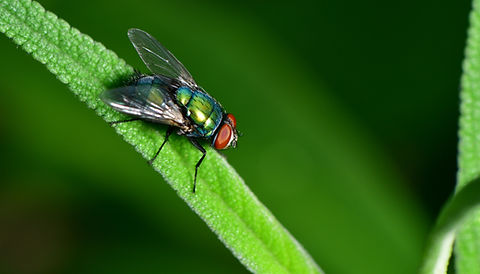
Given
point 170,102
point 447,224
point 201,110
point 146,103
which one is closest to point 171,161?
point 146,103

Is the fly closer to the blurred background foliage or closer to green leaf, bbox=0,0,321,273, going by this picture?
green leaf, bbox=0,0,321,273

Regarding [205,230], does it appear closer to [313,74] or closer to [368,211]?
[368,211]

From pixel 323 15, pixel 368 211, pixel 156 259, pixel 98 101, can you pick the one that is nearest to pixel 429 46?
pixel 323 15

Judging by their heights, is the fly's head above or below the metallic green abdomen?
below

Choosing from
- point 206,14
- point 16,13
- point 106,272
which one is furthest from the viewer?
point 206,14

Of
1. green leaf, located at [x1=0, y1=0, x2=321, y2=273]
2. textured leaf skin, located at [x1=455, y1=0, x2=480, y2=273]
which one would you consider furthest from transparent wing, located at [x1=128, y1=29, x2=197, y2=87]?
textured leaf skin, located at [x1=455, y1=0, x2=480, y2=273]

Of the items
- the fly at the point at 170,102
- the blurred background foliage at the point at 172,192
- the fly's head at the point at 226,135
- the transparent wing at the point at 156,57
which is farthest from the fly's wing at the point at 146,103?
the blurred background foliage at the point at 172,192

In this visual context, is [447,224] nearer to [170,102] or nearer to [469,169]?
[469,169]
